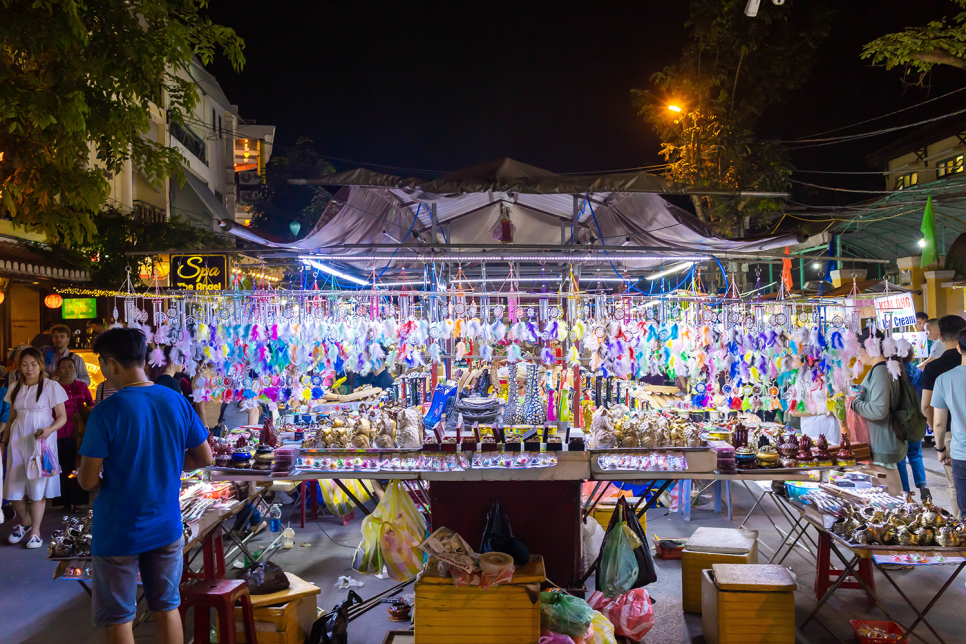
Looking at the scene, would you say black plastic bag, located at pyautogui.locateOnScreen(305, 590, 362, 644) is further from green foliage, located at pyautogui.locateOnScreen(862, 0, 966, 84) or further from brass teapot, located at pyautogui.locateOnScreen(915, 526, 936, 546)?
green foliage, located at pyautogui.locateOnScreen(862, 0, 966, 84)

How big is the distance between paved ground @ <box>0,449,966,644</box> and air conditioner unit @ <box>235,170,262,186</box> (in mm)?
20044

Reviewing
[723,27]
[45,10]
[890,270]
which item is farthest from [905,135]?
[45,10]

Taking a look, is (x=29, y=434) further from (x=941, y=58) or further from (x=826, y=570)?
(x=941, y=58)

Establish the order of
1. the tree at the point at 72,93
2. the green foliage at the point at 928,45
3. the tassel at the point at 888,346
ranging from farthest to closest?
the green foliage at the point at 928,45, the tassel at the point at 888,346, the tree at the point at 72,93

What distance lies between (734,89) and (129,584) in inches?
403

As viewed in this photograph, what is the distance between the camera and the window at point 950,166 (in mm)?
11328

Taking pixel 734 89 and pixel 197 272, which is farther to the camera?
pixel 734 89

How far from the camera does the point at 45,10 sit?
14.2ft

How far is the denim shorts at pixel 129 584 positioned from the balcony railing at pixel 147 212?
42.5 ft

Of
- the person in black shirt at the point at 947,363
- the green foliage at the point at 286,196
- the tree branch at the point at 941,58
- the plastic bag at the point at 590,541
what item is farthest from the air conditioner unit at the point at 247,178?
the person in black shirt at the point at 947,363

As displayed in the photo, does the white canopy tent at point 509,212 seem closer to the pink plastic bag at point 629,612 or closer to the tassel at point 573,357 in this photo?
the tassel at point 573,357

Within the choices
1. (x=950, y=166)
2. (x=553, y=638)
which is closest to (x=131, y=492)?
(x=553, y=638)

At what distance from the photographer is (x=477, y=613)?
9.39 feet

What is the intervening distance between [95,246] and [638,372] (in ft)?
30.4
